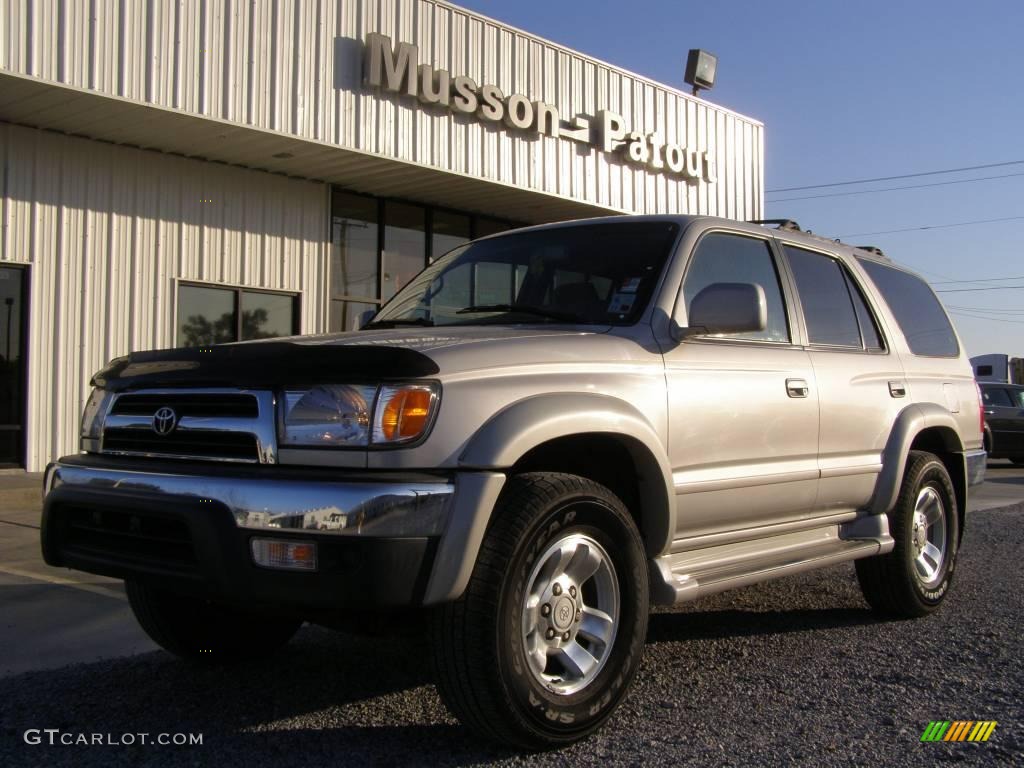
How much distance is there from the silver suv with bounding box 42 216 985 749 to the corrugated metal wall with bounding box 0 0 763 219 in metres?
7.31

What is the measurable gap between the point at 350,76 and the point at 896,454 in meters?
9.77

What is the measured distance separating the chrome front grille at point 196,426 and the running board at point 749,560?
1.52m

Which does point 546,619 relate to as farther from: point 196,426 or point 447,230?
point 447,230

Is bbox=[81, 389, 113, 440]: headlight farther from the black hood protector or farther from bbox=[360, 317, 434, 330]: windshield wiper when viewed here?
bbox=[360, 317, 434, 330]: windshield wiper

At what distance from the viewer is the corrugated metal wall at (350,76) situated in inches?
414

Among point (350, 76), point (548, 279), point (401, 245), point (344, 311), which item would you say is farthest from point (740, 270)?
point (401, 245)

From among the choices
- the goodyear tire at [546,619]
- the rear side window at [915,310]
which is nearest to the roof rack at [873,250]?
the rear side window at [915,310]

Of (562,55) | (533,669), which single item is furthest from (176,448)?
(562,55)

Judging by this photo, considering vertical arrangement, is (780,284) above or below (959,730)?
above

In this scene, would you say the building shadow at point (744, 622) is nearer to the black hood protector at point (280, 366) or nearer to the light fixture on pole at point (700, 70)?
the black hood protector at point (280, 366)

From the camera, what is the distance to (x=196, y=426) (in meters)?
3.21

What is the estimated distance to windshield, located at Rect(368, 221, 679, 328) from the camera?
13.5 feet

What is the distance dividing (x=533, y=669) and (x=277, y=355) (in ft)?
4.08

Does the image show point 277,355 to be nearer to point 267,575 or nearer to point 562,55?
point 267,575
